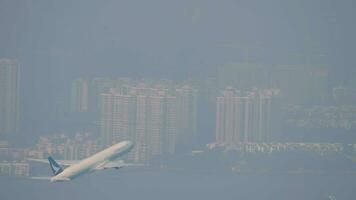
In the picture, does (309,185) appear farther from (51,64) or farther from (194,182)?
(51,64)

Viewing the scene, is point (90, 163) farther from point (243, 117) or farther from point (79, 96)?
point (79, 96)

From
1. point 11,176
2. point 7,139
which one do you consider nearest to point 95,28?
point 7,139

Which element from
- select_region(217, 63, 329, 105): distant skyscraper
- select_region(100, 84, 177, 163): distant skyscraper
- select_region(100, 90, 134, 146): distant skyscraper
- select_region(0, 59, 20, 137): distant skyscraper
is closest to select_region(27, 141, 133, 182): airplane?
select_region(100, 84, 177, 163): distant skyscraper

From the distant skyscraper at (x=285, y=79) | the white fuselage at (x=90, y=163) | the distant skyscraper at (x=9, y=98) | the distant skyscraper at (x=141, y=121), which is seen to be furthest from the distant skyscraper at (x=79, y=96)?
the white fuselage at (x=90, y=163)

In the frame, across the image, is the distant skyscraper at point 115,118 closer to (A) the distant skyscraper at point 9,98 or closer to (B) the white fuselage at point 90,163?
(A) the distant skyscraper at point 9,98

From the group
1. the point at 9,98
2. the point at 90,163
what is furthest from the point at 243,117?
the point at 90,163
